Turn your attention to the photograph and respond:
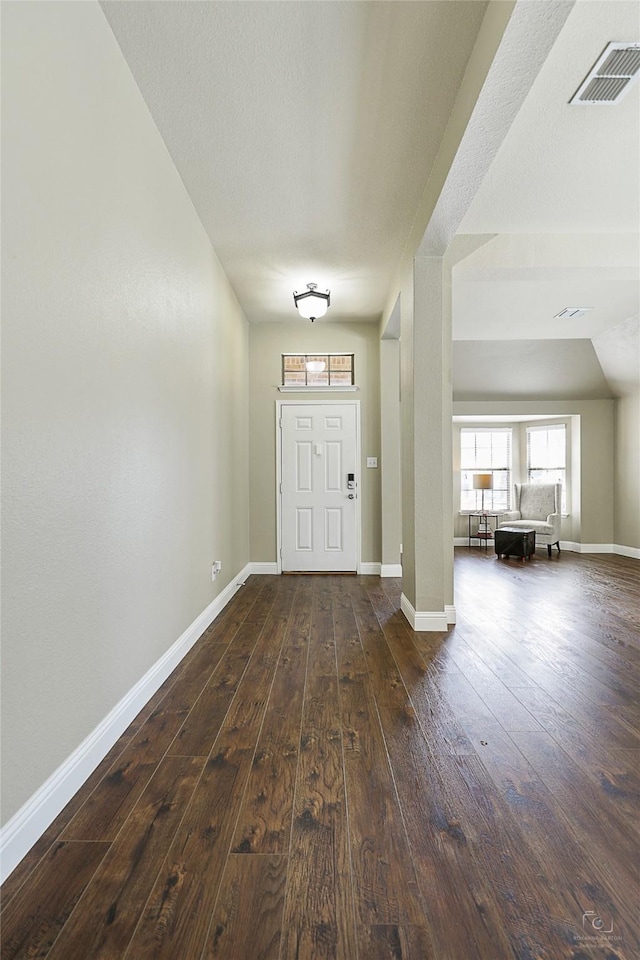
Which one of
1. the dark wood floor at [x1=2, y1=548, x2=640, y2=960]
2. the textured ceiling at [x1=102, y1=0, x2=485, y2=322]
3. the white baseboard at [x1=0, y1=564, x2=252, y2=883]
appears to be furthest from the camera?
the textured ceiling at [x1=102, y1=0, x2=485, y2=322]

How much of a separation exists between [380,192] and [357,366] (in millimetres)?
2814

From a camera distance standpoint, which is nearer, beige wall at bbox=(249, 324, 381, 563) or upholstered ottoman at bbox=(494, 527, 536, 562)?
beige wall at bbox=(249, 324, 381, 563)

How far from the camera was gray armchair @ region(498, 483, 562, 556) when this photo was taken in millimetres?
8414

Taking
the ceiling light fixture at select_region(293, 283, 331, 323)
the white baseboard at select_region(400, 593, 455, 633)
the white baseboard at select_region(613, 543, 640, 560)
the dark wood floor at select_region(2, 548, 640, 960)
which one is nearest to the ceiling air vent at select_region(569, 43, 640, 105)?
the ceiling light fixture at select_region(293, 283, 331, 323)

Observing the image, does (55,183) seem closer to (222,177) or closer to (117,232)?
(117,232)

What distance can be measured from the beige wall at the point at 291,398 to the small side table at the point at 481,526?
379 cm

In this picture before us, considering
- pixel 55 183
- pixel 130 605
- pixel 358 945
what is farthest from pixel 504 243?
pixel 358 945

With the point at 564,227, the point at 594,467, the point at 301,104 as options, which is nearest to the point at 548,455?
the point at 594,467

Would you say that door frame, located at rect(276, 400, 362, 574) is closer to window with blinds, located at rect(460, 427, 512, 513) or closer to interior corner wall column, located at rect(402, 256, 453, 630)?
interior corner wall column, located at rect(402, 256, 453, 630)

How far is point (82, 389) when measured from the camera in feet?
6.16

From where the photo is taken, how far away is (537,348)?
741 cm

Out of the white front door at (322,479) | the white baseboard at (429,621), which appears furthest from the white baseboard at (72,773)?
the white front door at (322,479)

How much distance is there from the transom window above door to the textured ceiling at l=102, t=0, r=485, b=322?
83.0 inches

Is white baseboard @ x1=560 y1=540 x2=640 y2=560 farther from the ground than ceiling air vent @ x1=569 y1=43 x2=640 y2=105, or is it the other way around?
ceiling air vent @ x1=569 y1=43 x2=640 y2=105
